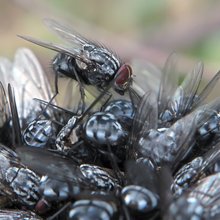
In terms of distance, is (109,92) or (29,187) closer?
(29,187)

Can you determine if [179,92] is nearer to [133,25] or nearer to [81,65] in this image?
[81,65]

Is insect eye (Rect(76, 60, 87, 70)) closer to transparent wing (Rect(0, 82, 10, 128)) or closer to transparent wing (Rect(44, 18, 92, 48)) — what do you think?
transparent wing (Rect(44, 18, 92, 48))

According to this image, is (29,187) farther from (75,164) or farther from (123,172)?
(123,172)

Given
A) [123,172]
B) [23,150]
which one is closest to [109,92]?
[123,172]

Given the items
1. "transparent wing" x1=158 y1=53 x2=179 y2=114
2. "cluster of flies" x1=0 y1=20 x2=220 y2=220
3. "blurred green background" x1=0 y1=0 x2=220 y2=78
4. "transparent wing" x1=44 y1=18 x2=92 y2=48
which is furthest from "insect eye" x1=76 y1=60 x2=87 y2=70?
"blurred green background" x1=0 y1=0 x2=220 y2=78

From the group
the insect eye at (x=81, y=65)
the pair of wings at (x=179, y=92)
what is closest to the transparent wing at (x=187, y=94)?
the pair of wings at (x=179, y=92)

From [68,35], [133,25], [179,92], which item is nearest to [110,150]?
[179,92]
